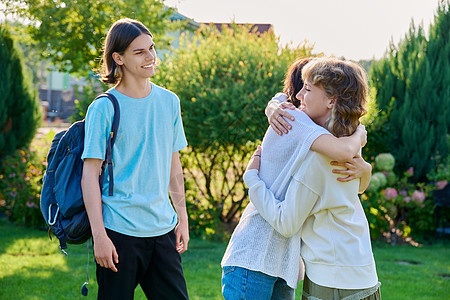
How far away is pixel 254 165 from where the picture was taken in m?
2.22

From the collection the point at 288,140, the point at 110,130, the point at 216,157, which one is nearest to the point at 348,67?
the point at 288,140

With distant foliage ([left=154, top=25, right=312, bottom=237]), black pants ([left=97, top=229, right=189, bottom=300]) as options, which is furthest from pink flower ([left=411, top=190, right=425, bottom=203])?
black pants ([left=97, top=229, right=189, bottom=300])

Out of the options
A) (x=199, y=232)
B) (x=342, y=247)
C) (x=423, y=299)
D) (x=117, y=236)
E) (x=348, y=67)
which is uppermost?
(x=348, y=67)

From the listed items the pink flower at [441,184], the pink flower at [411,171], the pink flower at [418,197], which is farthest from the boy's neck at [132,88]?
the pink flower at [411,171]

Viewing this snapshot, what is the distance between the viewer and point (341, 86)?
203 cm

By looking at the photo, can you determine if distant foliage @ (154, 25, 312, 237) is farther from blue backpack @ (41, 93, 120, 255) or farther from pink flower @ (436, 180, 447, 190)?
blue backpack @ (41, 93, 120, 255)

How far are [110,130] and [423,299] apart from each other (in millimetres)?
3753

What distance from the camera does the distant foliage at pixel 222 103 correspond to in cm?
704

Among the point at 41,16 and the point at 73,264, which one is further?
the point at 41,16

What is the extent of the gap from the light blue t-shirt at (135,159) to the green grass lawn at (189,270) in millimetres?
2448

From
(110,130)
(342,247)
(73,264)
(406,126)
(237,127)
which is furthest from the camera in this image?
(406,126)

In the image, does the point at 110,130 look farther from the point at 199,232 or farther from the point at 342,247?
the point at 199,232

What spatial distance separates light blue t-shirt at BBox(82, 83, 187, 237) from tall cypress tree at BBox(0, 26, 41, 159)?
717 centimetres

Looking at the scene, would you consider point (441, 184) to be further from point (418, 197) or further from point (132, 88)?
point (132, 88)
